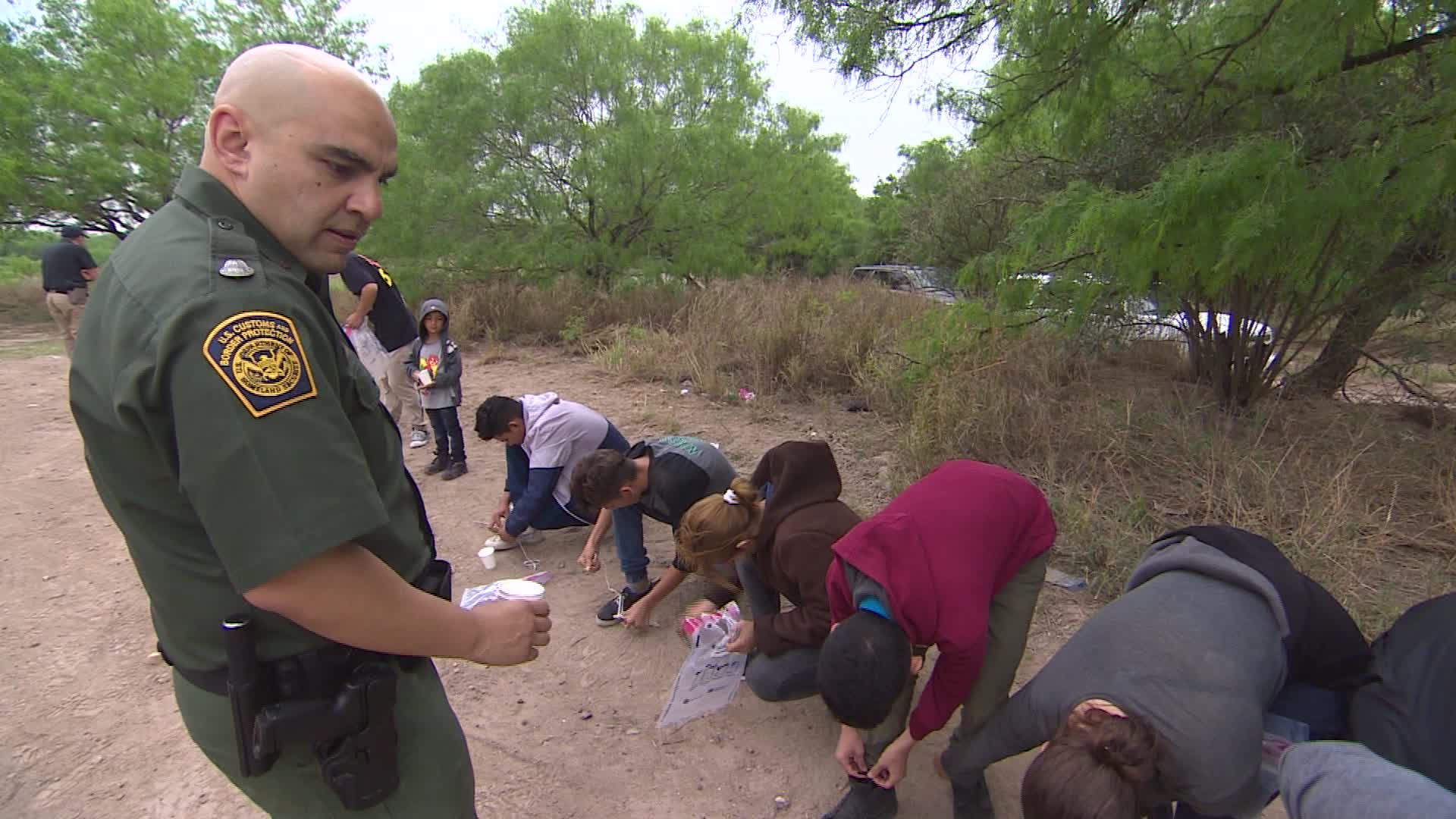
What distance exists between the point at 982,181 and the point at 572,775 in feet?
28.5

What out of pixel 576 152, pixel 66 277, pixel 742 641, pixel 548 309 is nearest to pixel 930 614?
pixel 742 641

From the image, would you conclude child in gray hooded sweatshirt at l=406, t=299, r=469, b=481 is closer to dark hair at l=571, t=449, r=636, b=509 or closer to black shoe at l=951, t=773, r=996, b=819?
dark hair at l=571, t=449, r=636, b=509

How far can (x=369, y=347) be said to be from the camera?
4855 millimetres

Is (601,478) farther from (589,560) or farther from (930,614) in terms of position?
(930,614)

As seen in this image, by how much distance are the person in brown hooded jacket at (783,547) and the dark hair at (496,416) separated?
147 centimetres

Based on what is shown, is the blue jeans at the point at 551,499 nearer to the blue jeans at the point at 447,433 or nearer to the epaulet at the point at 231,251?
the blue jeans at the point at 447,433

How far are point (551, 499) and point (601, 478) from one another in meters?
1.05

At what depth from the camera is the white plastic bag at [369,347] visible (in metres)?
4.82

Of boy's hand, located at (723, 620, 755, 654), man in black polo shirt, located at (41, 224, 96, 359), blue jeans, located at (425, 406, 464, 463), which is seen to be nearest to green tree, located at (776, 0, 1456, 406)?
boy's hand, located at (723, 620, 755, 654)

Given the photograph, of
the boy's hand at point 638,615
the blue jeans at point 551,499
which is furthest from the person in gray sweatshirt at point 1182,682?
the blue jeans at point 551,499

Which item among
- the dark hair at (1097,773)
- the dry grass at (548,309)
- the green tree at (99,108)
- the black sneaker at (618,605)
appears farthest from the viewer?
the green tree at (99,108)

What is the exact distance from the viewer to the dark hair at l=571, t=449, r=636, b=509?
283 cm

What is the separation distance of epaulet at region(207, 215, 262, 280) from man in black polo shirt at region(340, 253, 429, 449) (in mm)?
3776

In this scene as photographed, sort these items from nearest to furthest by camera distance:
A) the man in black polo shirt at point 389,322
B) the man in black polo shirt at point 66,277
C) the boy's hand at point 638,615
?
the boy's hand at point 638,615 < the man in black polo shirt at point 389,322 < the man in black polo shirt at point 66,277
